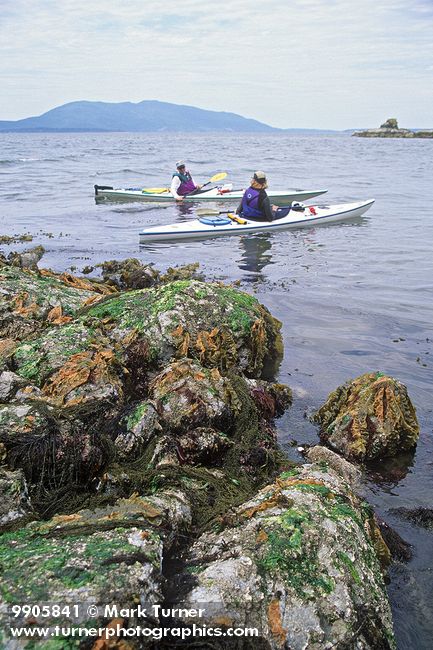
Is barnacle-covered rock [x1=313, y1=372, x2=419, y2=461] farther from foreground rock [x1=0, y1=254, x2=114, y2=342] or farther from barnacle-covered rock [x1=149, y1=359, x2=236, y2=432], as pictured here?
foreground rock [x1=0, y1=254, x2=114, y2=342]

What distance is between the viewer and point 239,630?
2479mm

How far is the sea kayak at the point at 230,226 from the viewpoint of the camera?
15453mm

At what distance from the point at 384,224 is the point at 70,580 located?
1765 cm

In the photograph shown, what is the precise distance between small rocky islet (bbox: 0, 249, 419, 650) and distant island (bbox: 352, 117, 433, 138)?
113115 mm

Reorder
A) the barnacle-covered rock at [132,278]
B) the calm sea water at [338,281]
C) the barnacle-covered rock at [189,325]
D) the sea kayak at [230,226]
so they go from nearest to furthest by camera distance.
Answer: the calm sea water at [338,281] → the barnacle-covered rock at [189,325] → the barnacle-covered rock at [132,278] → the sea kayak at [230,226]

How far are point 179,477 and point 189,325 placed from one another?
2.32 metres

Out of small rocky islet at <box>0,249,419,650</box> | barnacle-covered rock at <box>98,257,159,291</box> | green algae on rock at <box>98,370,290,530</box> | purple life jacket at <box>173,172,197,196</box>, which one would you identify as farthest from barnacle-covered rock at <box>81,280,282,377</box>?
purple life jacket at <box>173,172,197,196</box>

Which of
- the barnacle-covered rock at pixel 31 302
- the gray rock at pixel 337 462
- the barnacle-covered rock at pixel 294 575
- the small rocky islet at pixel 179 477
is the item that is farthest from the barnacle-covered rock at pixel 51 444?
the barnacle-covered rock at pixel 31 302

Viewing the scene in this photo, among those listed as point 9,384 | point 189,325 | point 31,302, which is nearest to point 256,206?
point 31,302

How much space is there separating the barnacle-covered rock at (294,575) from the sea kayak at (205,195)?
19.4 m

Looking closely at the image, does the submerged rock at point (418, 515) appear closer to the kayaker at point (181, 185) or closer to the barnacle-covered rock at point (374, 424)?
the barnacle-covered rock at point (374, 424)

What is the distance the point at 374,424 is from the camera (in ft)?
16.9

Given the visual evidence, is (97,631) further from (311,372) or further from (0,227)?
Result: (0,227)

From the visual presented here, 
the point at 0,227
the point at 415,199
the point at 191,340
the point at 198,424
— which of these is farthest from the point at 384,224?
the point at 198,424
